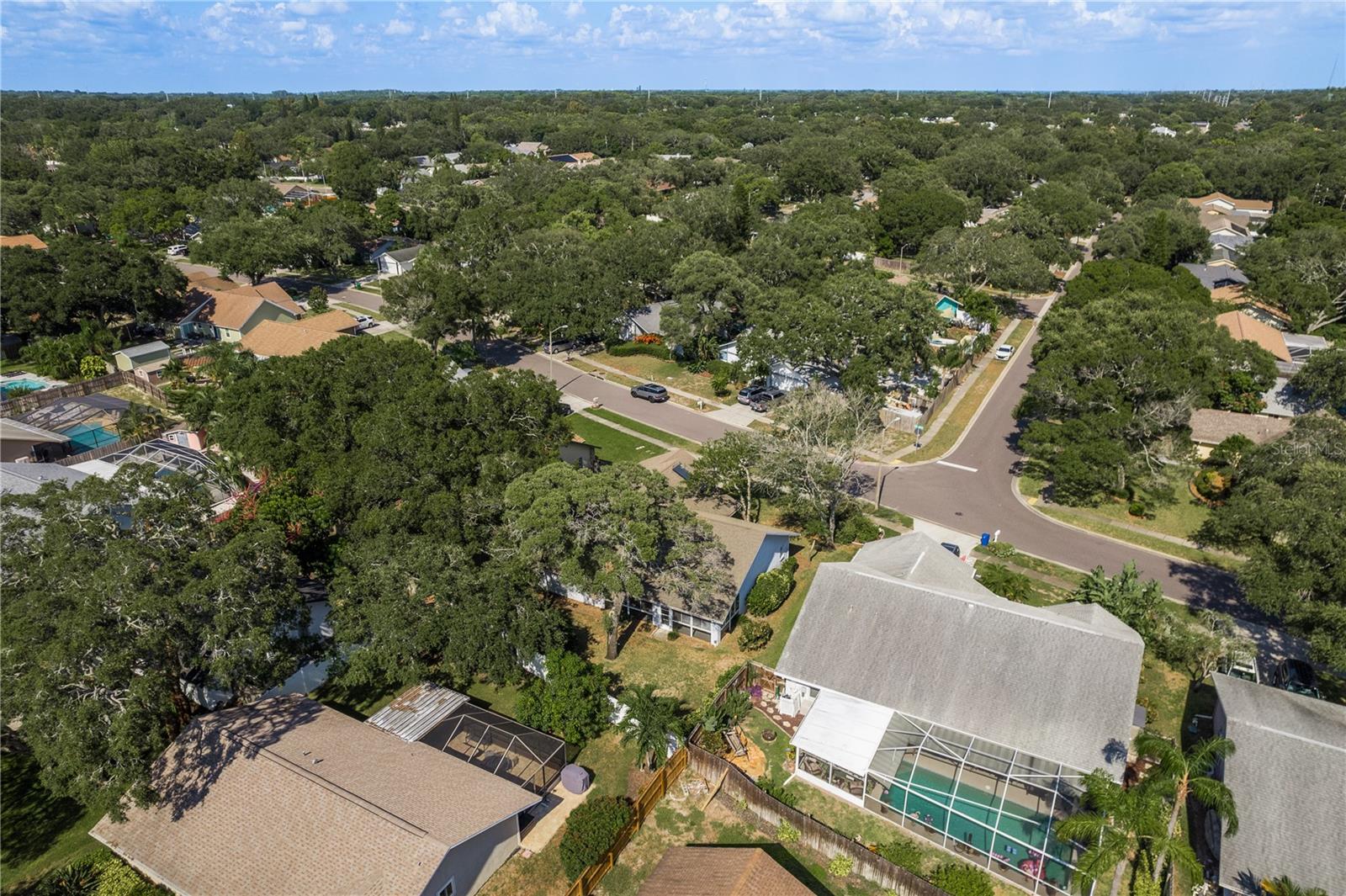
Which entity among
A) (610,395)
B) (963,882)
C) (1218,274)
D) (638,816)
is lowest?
(638,816)

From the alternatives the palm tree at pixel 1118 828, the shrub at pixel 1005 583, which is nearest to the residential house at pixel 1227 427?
the shrub at pixel 1005 583

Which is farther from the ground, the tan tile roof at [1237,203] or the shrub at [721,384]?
the tan tile roof at [1237,203]

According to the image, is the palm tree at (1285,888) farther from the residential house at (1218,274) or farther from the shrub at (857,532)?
the residential house at (1218,274)

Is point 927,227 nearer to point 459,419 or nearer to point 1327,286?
point 1327,286

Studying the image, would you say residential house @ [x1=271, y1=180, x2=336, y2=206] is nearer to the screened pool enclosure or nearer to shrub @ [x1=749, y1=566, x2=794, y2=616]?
shrub @ [x1=749, y1=566, x2=794, y2=616]

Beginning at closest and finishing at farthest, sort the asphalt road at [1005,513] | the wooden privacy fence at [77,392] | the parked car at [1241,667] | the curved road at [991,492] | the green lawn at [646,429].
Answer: the parked car at [1241,667], the asphalt road at [1005,513], the curved road at [991,492], the green lawn at [646,429], the wooden privacy fence at [77,392]

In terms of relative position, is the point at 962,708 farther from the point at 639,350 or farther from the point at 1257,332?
the point at 1257,332

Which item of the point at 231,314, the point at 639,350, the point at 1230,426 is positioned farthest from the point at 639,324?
the point at 1230,426
